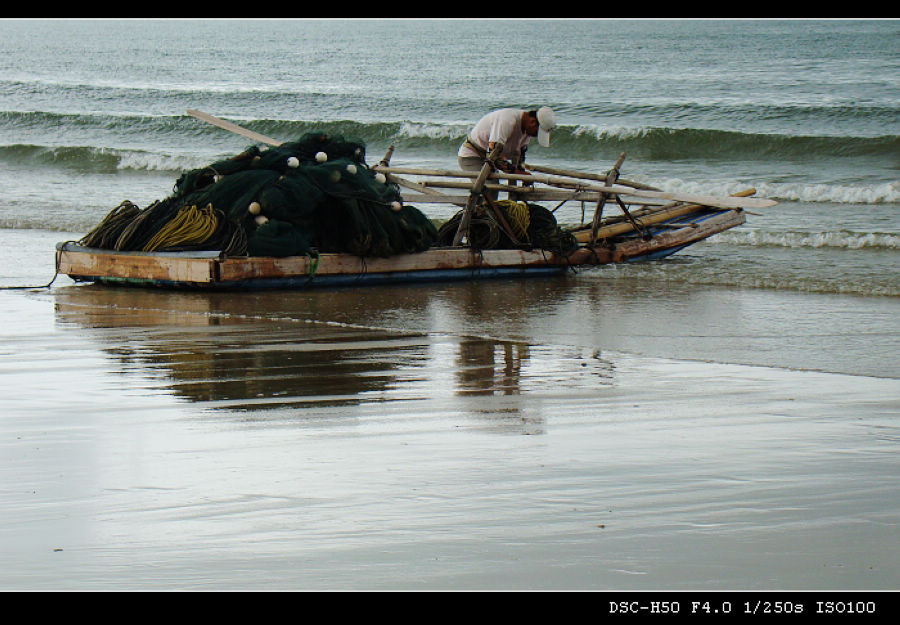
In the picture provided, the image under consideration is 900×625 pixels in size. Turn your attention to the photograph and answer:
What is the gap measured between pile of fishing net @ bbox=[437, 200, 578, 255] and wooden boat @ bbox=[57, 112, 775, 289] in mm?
66

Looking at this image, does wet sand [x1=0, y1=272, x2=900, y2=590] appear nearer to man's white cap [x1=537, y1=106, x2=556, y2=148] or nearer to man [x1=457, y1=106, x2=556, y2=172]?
man [x1=457, y1=106, x2=556, y2=172]

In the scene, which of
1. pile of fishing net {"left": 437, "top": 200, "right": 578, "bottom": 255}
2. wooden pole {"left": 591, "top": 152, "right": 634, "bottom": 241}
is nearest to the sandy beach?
pile of fishing net {"left": 437, "top": 200, "right": 578, "bottom": 255}

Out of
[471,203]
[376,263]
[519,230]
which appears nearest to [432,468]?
[376,263]

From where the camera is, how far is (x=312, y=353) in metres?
6.91

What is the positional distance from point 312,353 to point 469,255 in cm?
390

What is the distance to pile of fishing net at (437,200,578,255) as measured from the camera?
1095 cm

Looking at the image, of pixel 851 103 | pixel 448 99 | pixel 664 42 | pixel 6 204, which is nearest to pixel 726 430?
pixel 6 204

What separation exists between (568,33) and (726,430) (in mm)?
95299

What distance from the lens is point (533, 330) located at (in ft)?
26.1

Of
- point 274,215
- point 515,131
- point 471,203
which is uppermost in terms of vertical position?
point 515,131

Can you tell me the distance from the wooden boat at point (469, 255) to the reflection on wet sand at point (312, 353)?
0.76 ft

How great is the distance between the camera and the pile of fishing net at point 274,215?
9.75 metres

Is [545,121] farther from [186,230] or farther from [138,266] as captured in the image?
[138,266]
